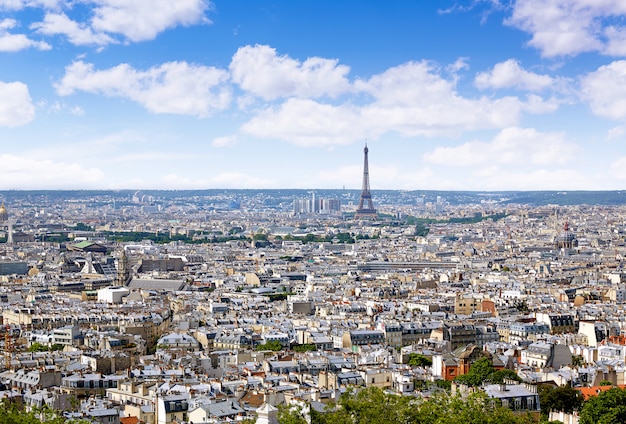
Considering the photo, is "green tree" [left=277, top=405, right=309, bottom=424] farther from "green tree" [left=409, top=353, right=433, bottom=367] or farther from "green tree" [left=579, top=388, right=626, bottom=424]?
"green tree" [left=409, top=353, right=433, bottom=367]

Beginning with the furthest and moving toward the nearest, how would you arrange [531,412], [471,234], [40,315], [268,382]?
[471,234] → [40,315] → [268,382] → [531,412]

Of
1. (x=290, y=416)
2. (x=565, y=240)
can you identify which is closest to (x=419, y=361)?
(x=290, y=416)

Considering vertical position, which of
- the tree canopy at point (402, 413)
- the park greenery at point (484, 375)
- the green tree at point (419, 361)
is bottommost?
the green tree at point (419, 361)

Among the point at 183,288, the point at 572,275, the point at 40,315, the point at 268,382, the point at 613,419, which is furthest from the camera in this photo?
the point at 572,275

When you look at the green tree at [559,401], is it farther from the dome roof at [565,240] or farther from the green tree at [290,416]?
the dome roof at [565,240]

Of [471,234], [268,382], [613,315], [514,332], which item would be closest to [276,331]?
[514,332]

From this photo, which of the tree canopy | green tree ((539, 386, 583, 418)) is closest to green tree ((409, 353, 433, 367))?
green tree ((539, 386, 583, 418))

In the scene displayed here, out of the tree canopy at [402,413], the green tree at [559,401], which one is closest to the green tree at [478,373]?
the green tree at [559,401]

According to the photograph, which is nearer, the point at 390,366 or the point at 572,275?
the point at 390,366

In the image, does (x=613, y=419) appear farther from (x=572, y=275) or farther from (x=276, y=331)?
(x=572, y=275)
